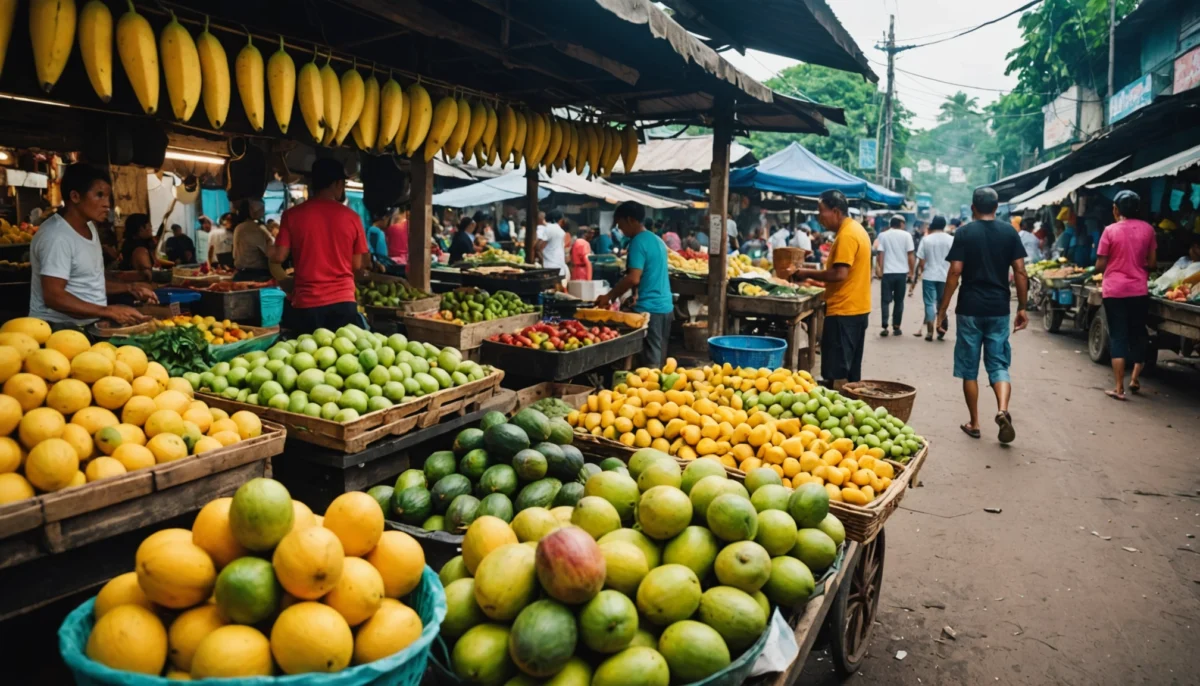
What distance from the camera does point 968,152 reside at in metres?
92.4

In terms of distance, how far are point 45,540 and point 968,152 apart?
106431 millimetres

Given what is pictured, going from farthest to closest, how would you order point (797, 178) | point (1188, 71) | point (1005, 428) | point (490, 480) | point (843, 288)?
point (1188, 71), point (797, 178), point (843, 288), point (1005, 428), point (490, 480)

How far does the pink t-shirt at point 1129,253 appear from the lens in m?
7.75

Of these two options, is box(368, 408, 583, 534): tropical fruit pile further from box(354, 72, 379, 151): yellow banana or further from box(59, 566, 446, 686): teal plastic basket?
box(354, 72, 379, 151): yellow banana

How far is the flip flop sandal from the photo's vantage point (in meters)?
6.35

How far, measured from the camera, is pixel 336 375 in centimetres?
373

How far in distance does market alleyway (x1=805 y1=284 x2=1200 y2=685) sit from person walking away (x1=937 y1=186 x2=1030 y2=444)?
2.19 ft

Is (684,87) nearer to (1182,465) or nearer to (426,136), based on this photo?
(426,136)

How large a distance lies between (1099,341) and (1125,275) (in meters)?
2.99

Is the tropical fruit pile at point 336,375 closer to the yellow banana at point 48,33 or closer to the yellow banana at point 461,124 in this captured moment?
the yellow banana at point 48,33

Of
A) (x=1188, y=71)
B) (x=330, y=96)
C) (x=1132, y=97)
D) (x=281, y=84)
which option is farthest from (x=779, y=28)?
(x=1132, y=97)

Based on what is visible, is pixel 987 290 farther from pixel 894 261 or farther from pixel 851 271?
pixel 894 261

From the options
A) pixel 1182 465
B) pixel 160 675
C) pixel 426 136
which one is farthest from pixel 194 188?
pixel 1182 465

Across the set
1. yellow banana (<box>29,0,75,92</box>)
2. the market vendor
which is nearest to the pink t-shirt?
Answer: yellow banana (<box>29,0,75,92</box>)
